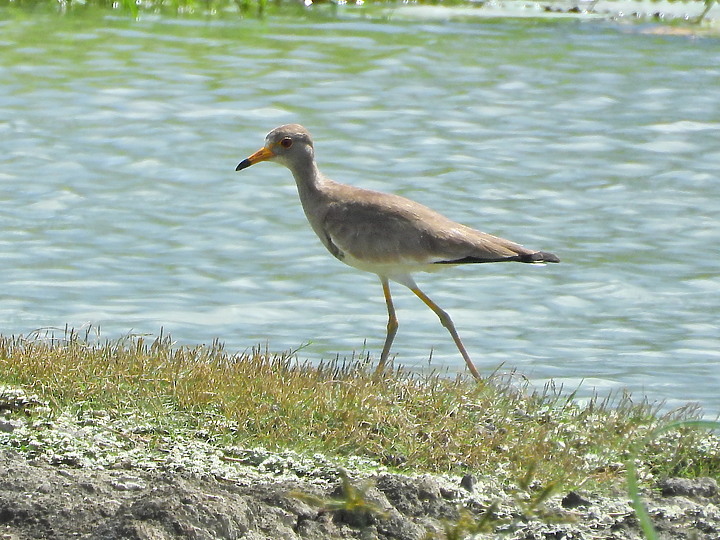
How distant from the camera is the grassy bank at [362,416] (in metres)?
6.32

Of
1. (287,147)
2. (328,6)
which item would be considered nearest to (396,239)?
(287,147)

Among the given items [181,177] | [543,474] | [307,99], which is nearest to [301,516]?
[543,474]

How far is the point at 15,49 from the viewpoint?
20297mm

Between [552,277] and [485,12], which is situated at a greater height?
[485,12]

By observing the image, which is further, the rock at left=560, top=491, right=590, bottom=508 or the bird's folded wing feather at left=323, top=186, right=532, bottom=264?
the bird's folded wing feather at left=323, top=186, right=532, bottom=264

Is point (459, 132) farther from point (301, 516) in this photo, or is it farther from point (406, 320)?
point (301, 516)

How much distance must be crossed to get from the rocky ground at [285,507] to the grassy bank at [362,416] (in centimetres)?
28

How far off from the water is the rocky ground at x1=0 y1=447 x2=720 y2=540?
123 inches

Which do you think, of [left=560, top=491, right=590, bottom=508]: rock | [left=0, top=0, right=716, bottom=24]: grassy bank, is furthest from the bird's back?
[left=0, top=0, right=716, bottom=24]: grassy bank

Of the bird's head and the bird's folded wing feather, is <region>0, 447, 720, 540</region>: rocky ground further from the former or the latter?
the bird's head

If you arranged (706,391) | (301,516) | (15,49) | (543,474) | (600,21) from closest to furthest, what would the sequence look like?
(301,516) < (543,474) < (706,391) < (15,49) < (600,21)

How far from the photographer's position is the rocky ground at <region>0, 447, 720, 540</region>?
16.8 feet

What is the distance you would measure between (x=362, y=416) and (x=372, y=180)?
27.8 feet

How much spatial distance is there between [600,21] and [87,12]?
8594 millimetres
